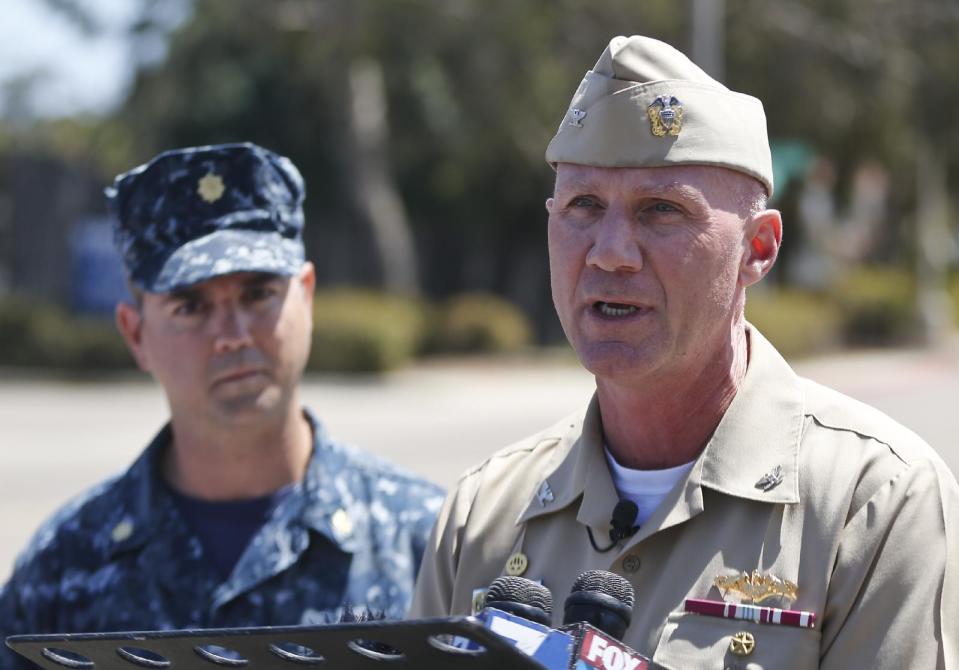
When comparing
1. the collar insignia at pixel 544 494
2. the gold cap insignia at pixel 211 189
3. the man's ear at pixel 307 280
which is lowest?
the collar insignia at pixel 544 494

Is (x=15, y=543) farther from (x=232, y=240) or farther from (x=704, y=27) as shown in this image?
(x=704, y=27)

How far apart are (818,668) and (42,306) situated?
2330 cm

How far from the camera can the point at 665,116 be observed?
2.30 m

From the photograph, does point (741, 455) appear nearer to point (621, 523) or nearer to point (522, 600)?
point (621, 523)

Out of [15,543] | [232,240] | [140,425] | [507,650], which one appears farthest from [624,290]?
[140,425]

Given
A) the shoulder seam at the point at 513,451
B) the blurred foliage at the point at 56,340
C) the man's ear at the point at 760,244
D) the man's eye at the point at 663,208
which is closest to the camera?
the man's eye at the point at 663,208

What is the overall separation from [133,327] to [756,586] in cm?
219

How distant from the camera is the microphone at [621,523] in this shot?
2379 mm

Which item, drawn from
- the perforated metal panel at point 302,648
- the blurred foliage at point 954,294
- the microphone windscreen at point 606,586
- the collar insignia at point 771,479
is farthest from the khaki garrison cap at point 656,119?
the blurred foliage at point 954,294

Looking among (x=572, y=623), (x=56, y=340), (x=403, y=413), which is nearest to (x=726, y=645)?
(x=572, y=623)

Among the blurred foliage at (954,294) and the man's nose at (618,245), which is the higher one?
the blurred foliage at (954,294)

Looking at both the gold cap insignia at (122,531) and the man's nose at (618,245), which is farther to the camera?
the gold cap insignia at (122,531)

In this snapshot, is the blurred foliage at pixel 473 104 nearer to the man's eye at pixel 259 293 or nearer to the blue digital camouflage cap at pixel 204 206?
the blue digital camouflage cap at pixel 204 206

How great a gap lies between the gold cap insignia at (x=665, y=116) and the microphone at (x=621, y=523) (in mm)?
620
